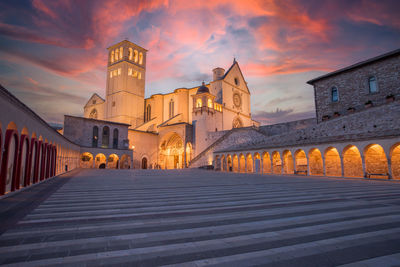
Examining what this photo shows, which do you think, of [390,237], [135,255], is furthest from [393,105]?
[135,255]

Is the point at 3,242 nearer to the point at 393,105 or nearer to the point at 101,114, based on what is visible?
the point at 393,105

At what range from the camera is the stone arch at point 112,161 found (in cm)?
3819

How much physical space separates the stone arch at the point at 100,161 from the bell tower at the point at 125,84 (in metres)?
14.6

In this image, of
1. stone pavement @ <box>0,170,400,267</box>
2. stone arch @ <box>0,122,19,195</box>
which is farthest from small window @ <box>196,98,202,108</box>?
stone pavement @ <box>0,170,400,267</box>

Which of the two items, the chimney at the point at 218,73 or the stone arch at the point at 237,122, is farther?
the stone arch at the point at 237,122

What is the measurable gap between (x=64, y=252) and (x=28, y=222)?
6.69 feet

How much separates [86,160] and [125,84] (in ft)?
73.8

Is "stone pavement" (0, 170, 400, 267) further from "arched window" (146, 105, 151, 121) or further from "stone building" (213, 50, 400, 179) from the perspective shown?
"arched window" (146, 105, 151, 121)

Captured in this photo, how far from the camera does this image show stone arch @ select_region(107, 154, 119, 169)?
38188 millimetres

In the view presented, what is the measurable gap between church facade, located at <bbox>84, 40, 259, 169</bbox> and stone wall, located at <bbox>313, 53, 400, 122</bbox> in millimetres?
17225

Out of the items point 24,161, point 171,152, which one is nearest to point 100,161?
point 171,152

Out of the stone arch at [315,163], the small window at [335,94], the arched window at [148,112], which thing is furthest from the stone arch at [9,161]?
A: the arched window at [148,112]

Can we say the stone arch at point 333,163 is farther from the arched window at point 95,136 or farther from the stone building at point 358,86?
the arched window at point 95,136

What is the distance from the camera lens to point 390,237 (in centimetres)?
310
